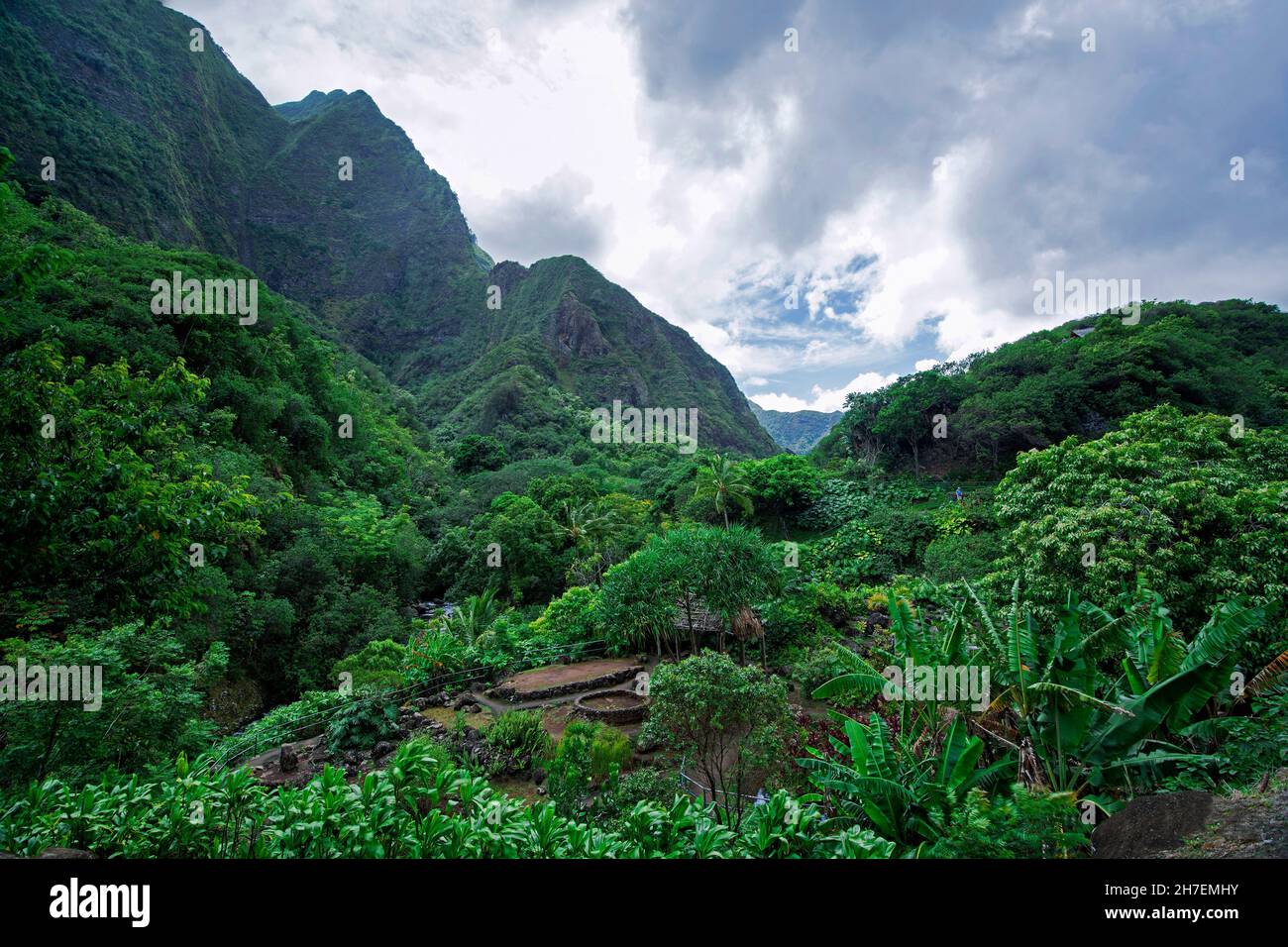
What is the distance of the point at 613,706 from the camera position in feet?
44.9

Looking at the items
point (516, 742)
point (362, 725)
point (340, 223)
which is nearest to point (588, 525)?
point (362, 725)

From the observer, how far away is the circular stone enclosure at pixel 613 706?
512 inches

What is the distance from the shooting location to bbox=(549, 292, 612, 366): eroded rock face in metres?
104

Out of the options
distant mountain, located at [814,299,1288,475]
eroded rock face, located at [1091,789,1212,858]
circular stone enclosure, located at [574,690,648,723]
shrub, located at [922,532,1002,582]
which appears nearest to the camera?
eroded rock face, located at [1091,789,1212,858]

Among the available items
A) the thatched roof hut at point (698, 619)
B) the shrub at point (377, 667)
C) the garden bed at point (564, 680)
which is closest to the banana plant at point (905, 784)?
the garden bed at point (564, 680)

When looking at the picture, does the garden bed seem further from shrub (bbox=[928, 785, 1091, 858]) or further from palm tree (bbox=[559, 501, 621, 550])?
palm tree (bbox=[559, 501, 621, 550])

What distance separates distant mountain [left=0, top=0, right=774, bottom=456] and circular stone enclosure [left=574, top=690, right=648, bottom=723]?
162 feet

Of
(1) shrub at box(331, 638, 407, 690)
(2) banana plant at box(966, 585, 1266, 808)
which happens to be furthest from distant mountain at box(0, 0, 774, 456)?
(2) banana plant at box(966, 585, 1266, 808)

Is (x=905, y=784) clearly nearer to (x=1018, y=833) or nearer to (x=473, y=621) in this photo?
(x=1018, y=833)

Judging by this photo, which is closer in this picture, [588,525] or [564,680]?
[564,680]

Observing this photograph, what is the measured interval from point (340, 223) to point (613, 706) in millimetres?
142302

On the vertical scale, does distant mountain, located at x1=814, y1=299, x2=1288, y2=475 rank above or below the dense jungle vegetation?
above
